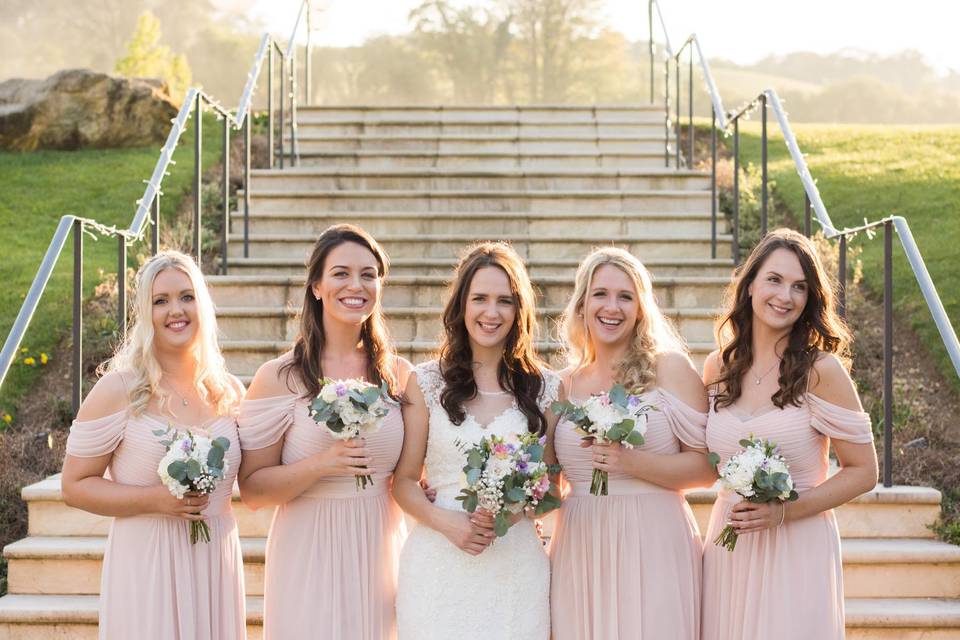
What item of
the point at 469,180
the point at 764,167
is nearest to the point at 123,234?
the point at 469,180

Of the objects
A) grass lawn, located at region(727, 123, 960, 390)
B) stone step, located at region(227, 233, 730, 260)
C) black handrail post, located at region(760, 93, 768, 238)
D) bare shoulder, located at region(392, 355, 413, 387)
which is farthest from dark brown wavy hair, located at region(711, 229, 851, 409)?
stone step, located at region(227, 233, 730, 260)

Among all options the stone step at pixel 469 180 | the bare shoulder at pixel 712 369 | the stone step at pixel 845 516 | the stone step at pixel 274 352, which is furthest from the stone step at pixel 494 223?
the bare shoulder at pixel 712 369

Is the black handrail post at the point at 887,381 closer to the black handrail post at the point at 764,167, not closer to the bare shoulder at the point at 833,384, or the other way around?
the black handrail post at the point at 764,167

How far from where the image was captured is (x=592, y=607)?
12.0 feet

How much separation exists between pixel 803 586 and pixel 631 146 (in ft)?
22.7

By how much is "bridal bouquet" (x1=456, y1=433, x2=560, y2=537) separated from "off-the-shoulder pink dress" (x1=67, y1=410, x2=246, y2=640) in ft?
2.81

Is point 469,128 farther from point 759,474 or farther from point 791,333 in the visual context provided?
point 759,474

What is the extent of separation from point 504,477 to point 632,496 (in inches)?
26.3

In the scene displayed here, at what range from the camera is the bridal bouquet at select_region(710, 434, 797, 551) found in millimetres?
3227

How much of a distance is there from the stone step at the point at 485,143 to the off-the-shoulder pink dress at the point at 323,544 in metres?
6.40

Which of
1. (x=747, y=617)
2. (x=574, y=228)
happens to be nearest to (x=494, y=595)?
(x=747, y=617)

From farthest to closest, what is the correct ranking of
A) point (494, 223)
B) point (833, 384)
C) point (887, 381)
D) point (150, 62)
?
point (150, 62)
point (494, 223)
point (887, 381)
point (833, 384)

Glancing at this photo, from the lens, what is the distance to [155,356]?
3.63m

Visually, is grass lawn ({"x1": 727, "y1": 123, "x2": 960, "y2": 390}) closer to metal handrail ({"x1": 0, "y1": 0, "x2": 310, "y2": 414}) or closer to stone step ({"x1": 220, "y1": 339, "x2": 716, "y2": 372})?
stone step ({"x1": 220, "y1": 339, "x2": 716, "y2": 372})
